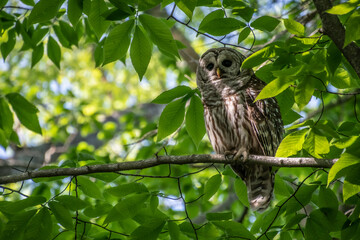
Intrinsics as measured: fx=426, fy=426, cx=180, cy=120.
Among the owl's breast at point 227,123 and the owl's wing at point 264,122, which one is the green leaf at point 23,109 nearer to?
the owl's breast at point 227,123

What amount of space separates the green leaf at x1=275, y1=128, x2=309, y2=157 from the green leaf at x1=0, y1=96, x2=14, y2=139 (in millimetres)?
2209

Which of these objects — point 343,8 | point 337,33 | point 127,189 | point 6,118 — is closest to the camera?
point 343,8

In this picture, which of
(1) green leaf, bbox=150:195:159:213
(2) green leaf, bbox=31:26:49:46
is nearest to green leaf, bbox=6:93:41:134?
(2) green leaf, bbox=31:26:49:46

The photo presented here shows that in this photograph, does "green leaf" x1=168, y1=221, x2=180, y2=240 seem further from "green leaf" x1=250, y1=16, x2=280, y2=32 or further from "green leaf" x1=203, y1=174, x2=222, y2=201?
"green leaf" x1=250, y1=16, x2=280, y2=32

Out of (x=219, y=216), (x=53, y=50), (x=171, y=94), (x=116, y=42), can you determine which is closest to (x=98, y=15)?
(x=116, y=42)

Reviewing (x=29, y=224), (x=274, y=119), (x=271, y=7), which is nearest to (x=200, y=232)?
(x=29, y=224)

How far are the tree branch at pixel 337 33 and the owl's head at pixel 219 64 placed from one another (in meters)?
1.76

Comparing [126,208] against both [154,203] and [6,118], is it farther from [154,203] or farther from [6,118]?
[6,118]

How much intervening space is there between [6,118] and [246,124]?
1925mm

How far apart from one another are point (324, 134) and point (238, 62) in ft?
7.21

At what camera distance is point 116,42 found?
235 cm

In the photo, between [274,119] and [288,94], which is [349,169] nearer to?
[288,94]

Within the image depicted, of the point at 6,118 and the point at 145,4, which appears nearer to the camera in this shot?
the point at 145,4

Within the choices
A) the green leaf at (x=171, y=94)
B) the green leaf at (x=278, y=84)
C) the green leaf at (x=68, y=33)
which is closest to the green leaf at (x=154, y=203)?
the green leaf at (x=171, y=94)
